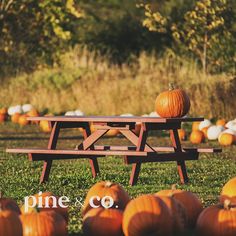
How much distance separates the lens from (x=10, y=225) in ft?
21.4

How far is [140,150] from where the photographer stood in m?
11.2

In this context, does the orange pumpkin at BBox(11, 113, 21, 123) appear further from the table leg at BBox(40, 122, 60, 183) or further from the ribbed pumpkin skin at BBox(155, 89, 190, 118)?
the ribbed pumpkin skin at BBox(155, 89, 190, 118)

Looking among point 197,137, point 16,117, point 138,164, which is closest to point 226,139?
point 197,137

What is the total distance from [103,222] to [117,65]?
1972 cm

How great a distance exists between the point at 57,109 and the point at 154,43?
12.2m

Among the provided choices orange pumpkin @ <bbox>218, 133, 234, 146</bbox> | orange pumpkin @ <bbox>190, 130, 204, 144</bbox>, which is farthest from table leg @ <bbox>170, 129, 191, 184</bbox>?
orange pumpkin @ <bbox>190, 130, 204, 144</bbox>

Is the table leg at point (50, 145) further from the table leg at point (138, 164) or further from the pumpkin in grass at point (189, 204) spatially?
the pumpkin in grass at point (189, 204)

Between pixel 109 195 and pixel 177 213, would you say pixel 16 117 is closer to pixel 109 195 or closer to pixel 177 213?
pixel 109 195

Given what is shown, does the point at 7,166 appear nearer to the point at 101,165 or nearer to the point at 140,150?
the point at 101,165

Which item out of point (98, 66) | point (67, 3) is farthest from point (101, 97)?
point (67, 3)

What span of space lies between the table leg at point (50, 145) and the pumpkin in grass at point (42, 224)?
14.9 ft

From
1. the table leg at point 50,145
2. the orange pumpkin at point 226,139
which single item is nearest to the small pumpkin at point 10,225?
the table leg at point 50,145

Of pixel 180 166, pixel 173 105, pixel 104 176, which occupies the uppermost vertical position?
pixel 173 105

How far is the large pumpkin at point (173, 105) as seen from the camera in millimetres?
11359
